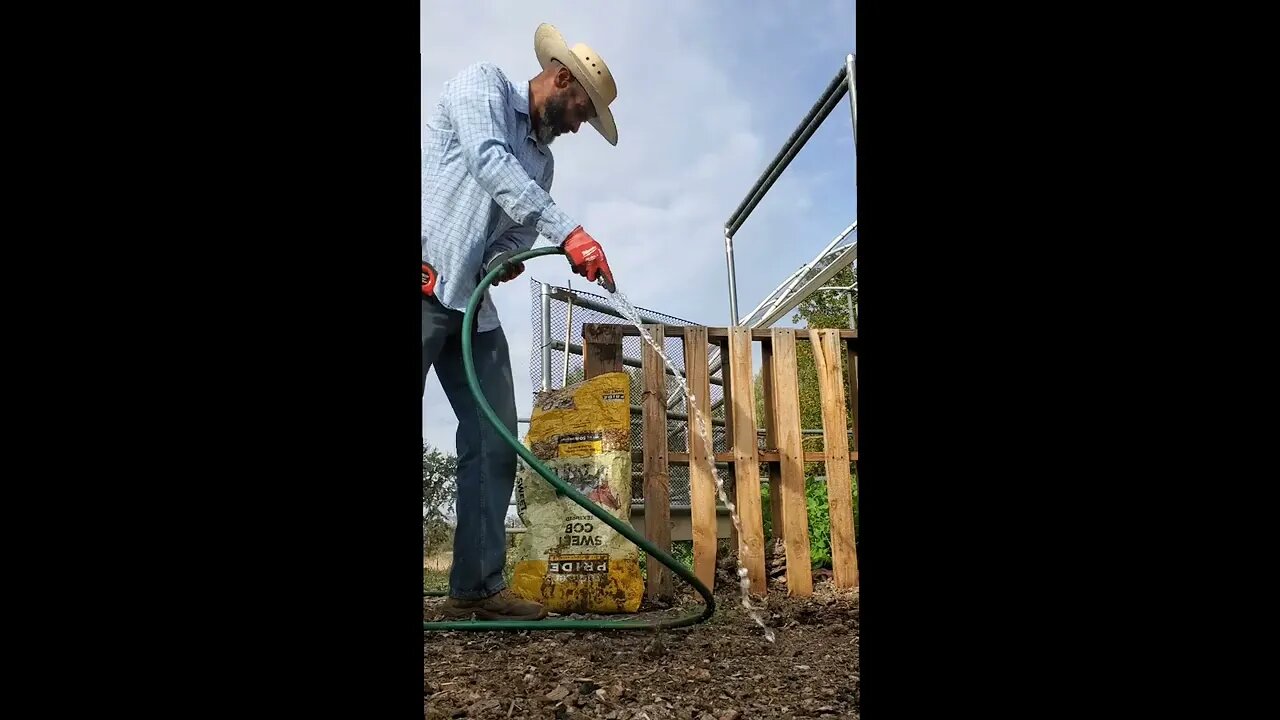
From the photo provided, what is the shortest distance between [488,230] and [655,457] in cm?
123

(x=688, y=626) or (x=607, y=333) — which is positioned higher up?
(x=607, y=333)

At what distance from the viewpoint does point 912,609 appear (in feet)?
2.53

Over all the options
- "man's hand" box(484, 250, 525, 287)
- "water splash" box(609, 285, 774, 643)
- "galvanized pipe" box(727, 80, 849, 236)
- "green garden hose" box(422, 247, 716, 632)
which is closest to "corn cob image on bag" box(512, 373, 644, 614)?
"water splash" box(609, 285, 774, 643)

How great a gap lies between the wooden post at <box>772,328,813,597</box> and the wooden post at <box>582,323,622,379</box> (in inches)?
27.7

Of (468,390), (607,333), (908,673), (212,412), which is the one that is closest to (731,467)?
(607,333)

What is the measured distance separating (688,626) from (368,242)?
186cm

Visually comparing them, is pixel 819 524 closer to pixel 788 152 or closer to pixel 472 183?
pixel 788 152

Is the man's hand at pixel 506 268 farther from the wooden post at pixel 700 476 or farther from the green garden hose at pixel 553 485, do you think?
the wooden post at pixel 700 476

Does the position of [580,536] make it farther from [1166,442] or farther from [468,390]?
[1166,442]

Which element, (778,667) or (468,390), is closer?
(778,667)

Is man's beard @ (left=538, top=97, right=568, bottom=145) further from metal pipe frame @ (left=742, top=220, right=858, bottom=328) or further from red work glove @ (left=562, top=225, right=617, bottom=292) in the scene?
metal pipe frame @ (left=742, top=220, right=858, bottom=328)

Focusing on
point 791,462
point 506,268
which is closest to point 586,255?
point 506,268

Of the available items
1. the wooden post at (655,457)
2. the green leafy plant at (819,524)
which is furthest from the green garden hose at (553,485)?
the green leafy plant at (819,524)

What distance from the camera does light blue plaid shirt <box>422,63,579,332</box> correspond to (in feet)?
6.40
